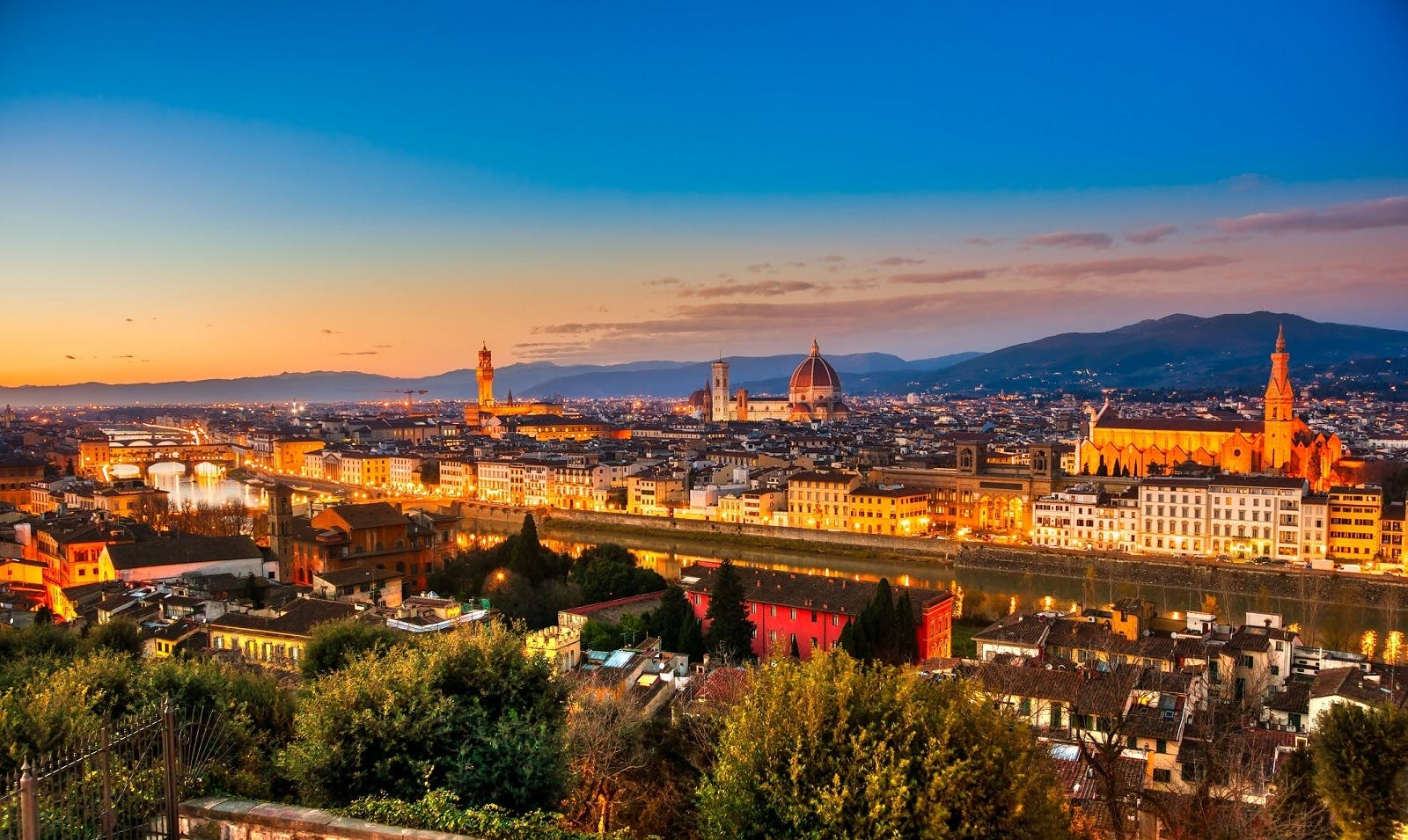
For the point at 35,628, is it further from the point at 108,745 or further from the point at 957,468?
the point at 957,468

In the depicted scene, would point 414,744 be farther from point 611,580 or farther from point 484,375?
point 484,375

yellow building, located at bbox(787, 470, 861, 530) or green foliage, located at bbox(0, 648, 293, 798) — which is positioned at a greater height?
green foliage, located at bbox(0, 648, 293, 798)

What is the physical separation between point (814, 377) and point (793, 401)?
253cm

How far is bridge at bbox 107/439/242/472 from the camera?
52812 millimetres

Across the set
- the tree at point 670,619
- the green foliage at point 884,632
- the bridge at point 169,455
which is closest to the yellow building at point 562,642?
the tree at point 670,619

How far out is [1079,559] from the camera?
23.8 m

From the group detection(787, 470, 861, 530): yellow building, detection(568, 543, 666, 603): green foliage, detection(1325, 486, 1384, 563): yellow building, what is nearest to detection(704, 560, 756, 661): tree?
detection(568, 543, 666, 603): green foliage

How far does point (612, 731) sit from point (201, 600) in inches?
309

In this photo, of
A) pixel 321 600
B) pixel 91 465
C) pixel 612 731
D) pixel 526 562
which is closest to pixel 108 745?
pixel 612 731

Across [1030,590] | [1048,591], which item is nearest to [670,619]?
[1030,590]

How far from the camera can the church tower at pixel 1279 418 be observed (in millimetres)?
31797

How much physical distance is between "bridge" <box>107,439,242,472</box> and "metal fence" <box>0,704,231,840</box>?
51713 mm

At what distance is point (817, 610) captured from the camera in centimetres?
1461

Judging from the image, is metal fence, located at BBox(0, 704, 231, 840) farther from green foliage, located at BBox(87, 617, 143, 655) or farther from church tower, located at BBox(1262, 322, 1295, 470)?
church tower, located at BBox(1262, 322, 1295, 470)
